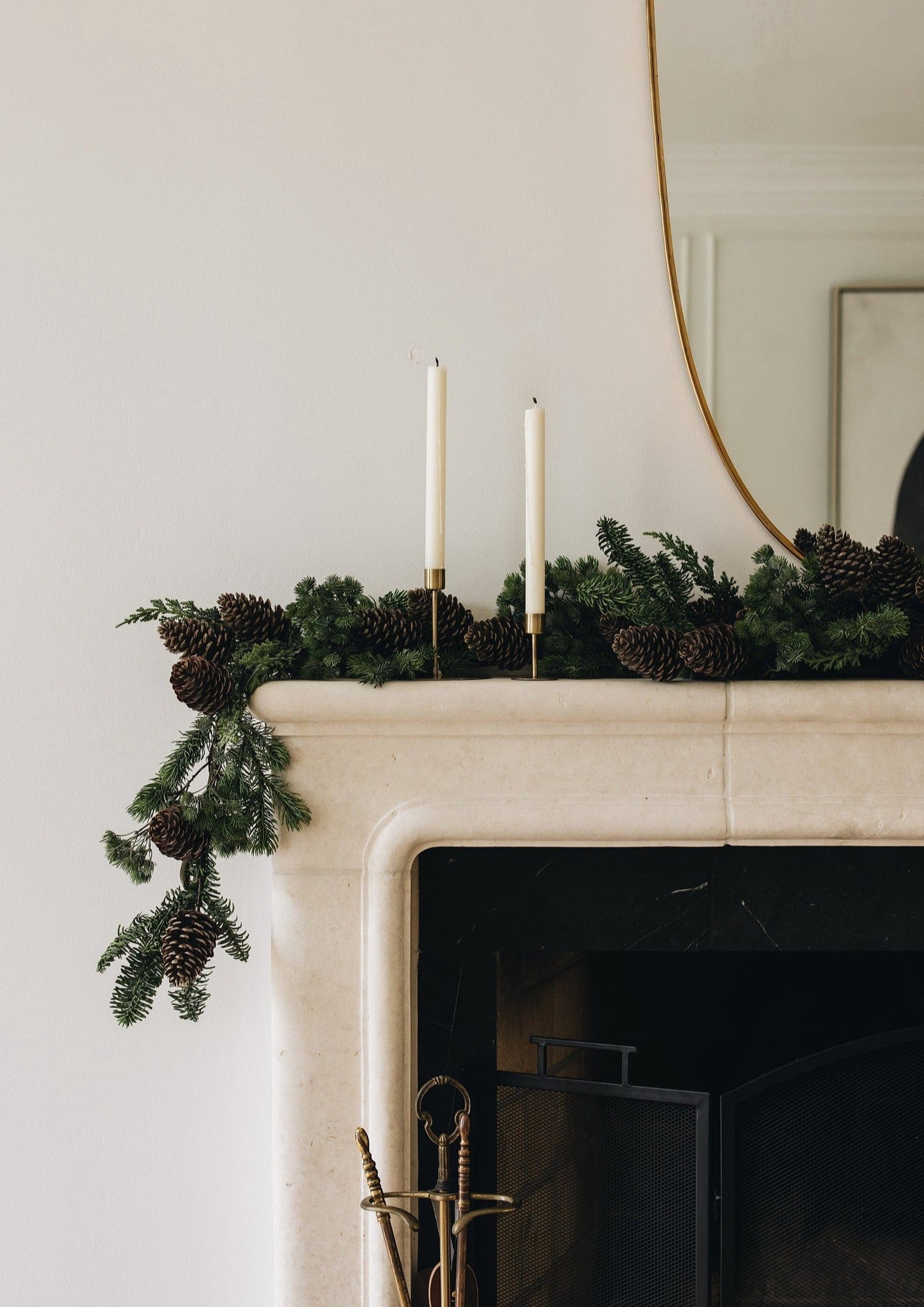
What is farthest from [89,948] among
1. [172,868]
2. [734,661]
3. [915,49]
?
[915,49]

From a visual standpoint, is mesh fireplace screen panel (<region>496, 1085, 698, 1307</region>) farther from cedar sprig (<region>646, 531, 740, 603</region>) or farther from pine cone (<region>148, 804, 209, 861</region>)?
cedar sprig (<region>646, 531, 740, 603</region>)

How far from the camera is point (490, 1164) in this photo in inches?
42.6

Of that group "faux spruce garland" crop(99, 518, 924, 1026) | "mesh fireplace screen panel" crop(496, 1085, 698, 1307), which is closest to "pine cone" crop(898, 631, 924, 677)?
"faux spruce garland" crop(99, 518, 924, 1026)

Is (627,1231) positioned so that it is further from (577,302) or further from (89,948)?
(577,302)

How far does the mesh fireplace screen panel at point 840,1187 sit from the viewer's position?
106 centimetres

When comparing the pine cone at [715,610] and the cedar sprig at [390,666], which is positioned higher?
the pine cone at [715,610]

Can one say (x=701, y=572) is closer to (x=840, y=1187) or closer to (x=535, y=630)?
(x=535, y=630)

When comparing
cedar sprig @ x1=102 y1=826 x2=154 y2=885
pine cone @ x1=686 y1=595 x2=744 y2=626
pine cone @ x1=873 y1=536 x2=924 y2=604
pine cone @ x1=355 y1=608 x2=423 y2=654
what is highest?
pine cone @ x1=873 y1=536 x2=924 y2=604

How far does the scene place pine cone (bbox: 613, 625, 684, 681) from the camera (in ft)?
3.05

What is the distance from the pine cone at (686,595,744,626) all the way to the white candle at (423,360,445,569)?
26 cm

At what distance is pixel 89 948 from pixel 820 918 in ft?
2.69

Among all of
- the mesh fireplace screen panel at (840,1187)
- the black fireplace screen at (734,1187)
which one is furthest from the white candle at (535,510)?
the mesh fireplace screen panel at (840,1187)

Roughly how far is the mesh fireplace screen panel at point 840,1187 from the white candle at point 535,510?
584 millimetres

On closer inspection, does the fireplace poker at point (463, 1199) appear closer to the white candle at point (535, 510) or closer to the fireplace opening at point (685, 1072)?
the fireplace opening at point (685, 1072)
